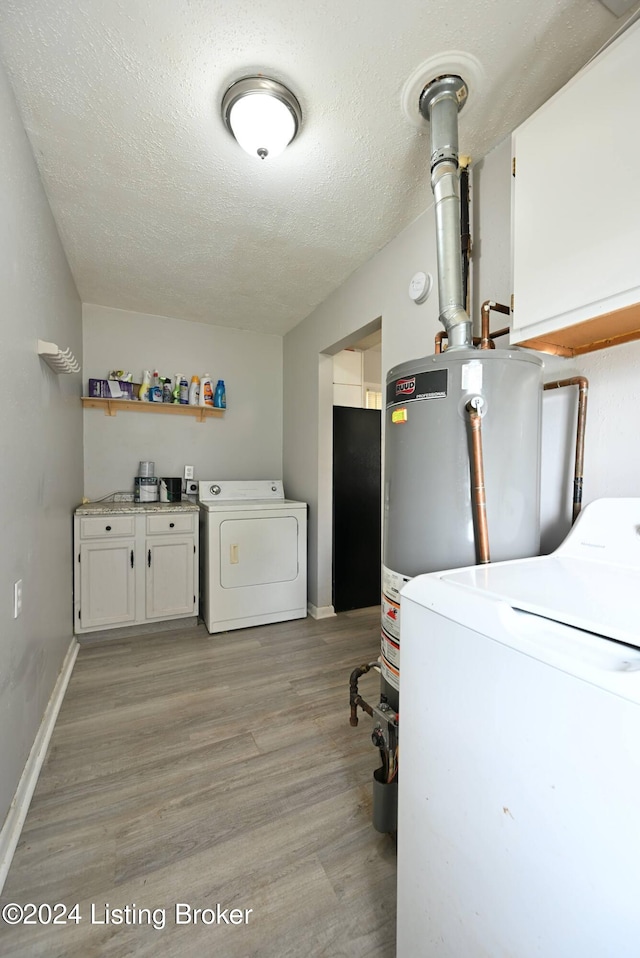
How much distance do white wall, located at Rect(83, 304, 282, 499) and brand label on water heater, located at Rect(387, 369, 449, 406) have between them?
2.59 m

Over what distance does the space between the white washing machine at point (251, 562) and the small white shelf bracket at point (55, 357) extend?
1221 mm

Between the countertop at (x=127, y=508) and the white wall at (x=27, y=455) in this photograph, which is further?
the countertop at (x=127, y=508)

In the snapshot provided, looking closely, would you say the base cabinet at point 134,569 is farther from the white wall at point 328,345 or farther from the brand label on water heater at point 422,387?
the brand label on water heater at point 422,387

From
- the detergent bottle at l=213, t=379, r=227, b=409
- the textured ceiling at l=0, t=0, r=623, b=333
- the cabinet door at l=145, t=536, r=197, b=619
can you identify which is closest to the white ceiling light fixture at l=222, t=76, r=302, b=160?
the textured ceiling at l=0, t=0, r=623, b=333

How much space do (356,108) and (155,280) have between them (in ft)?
5.93

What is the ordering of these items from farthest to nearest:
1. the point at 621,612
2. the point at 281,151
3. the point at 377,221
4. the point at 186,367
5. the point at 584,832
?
the point at 186,367 → the point at 377,221 → the point at 281,151 → the point at 621,612 → the point at 584,832

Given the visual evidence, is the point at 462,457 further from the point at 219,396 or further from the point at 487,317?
the point at 219,396

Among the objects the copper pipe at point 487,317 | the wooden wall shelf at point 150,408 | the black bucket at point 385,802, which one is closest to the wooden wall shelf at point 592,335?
the copper pipe at point 487,317

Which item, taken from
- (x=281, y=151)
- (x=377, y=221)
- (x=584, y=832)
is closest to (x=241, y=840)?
(x=584, y=832)

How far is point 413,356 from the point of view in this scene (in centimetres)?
201

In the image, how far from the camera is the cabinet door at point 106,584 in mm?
2580

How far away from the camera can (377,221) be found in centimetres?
202

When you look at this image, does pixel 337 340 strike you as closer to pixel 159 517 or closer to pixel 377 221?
pixel 377 221

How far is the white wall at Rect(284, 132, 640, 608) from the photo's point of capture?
3.99ft
